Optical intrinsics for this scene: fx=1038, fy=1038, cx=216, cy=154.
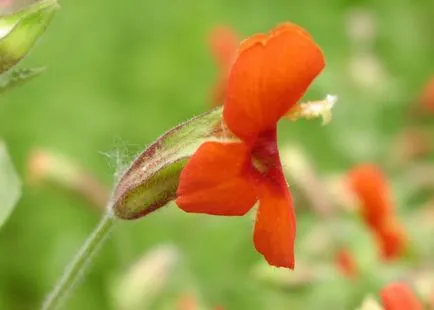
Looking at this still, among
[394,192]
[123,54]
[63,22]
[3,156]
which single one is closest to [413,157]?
[394,192]

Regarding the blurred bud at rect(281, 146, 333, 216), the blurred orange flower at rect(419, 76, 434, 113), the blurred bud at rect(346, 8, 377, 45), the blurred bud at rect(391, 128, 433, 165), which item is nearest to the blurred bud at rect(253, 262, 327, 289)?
the blurred bud at rect(281, 146, 333, 216)

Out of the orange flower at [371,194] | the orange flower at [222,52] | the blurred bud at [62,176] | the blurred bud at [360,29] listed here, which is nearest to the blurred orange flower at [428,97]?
the blurred bud at [360,29]

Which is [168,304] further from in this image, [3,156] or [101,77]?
[101,77]

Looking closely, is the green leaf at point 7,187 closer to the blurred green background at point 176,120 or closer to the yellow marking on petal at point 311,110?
the yellow marking on petal at point 311,110

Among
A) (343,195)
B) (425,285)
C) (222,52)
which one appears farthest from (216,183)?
(222,52)

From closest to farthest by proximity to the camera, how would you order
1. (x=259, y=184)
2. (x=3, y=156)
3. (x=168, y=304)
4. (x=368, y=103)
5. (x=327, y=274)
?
(x=259, y=184)
(x=3, y=156)
(x=327, y=274)
(x=168, y=304)
(x=368, y=103)

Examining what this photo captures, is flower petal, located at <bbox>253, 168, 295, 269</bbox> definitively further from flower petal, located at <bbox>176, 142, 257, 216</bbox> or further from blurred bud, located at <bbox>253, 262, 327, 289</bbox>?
blurred bud, located at <bbox>253, 262, 327, 289</bbox>
